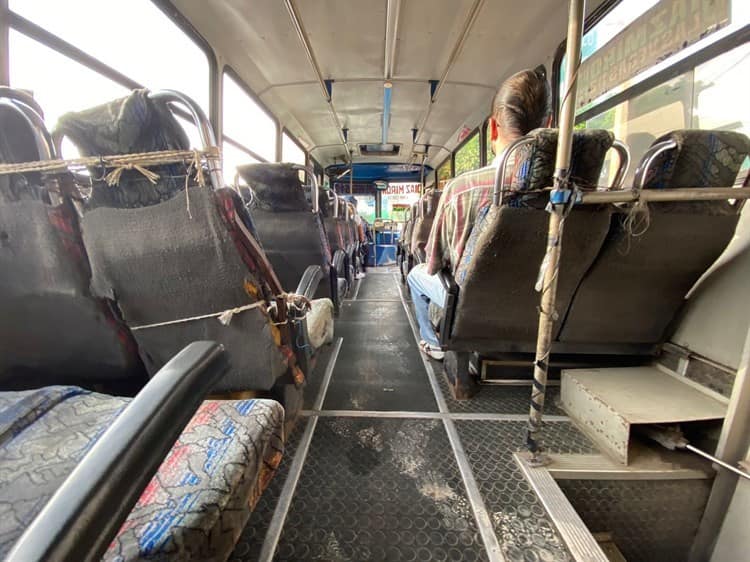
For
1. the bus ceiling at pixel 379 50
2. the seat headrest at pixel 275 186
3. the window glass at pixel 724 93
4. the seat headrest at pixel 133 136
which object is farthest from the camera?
the bus ceiling at pixel 379 50

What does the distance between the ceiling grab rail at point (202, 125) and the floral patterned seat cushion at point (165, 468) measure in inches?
24.5

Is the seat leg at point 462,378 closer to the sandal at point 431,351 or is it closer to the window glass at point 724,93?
the sandal at point 431,351

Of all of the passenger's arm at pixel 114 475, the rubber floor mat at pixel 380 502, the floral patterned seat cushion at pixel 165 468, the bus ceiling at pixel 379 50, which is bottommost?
the rubber floor mat at pixel 380 502

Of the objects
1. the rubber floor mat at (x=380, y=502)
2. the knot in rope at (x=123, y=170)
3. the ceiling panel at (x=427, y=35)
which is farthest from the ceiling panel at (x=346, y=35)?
the rubber floor mat at (x=380, y=502)

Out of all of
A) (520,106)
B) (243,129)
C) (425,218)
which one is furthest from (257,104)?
(520,106)

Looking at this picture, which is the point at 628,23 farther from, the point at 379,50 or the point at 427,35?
the point at 379,50

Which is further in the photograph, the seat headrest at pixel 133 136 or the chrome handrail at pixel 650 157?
the chrome handrail at pixel 650 157

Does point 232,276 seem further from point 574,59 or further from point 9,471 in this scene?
point 574,59

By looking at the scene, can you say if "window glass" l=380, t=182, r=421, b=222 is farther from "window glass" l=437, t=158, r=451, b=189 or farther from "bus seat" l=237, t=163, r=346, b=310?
"bus seat" l=237, t=163, r=346, b=310

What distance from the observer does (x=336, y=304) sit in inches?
111

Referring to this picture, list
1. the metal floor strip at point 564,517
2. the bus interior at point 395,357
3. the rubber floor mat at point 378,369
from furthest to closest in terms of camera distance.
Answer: the rubber floor mat at point 378,369 → the metal floor strip at point 564,517 → the bus interior at point 395,357

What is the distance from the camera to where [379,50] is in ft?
10.6

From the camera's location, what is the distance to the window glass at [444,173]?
6.84 metres

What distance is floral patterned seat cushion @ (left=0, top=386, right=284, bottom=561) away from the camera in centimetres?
50
